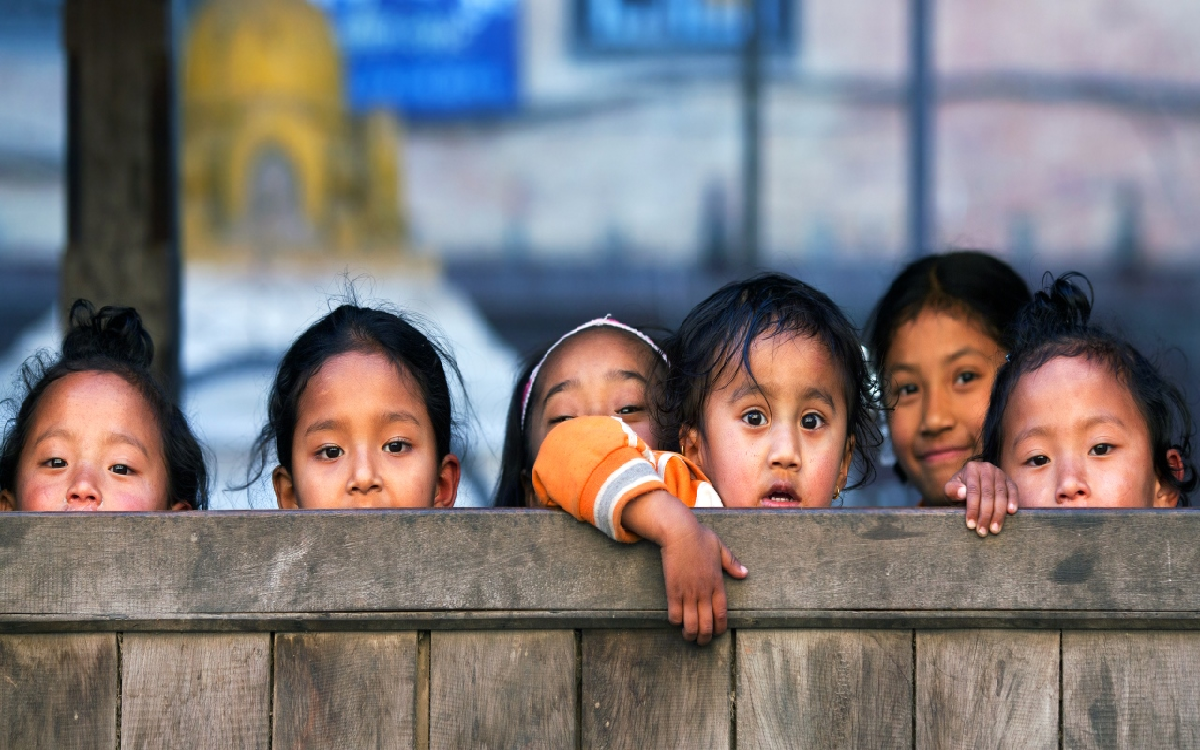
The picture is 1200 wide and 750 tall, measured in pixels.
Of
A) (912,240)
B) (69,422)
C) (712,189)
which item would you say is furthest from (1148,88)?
(69,422)

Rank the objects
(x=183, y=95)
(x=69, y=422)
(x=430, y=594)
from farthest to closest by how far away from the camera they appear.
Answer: (x=183, y=95), (x=69, y=422), (x=430, y=594)

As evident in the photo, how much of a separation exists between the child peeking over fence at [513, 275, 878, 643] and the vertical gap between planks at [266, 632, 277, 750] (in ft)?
1.27

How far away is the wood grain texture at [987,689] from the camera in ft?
4.97

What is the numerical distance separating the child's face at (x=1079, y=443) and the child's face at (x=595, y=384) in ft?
2.09

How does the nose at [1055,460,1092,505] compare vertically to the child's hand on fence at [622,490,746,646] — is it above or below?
above

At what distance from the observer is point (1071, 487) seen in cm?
191

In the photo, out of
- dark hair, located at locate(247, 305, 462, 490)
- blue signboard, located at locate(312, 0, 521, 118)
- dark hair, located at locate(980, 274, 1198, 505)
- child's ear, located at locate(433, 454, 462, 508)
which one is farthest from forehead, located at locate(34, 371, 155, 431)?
blue signboard, located at locate(312, 0, 521, 118)

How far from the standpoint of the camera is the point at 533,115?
4844 mm

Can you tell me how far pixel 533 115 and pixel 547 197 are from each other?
1.03 feet

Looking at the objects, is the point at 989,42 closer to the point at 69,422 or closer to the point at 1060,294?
the point at 1060,294

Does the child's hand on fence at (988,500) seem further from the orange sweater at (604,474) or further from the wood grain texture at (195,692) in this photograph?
the wood grain texture at (195,692)

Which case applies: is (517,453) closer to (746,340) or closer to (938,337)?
(746,340)

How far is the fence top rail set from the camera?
1497 millimetres

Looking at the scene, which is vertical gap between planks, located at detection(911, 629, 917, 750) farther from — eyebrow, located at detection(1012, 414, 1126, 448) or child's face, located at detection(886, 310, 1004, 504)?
child's face, located at detection(886, 310, 1004, 504)
